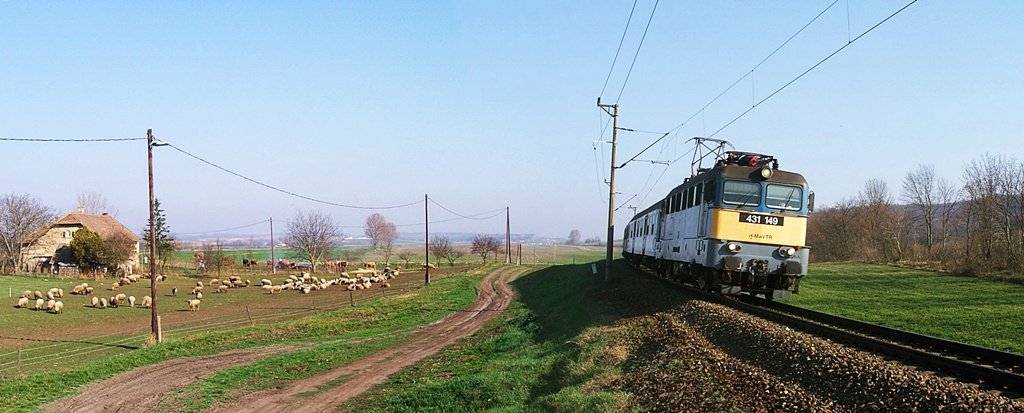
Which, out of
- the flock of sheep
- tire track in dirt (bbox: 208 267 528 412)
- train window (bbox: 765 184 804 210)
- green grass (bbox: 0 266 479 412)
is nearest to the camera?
train window (bbox: 765 184 804 210)

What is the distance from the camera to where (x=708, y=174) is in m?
17.6

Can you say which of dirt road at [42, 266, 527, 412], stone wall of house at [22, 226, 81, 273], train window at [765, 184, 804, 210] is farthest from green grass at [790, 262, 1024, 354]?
stone wall of house at [22, 226, 81, 273]

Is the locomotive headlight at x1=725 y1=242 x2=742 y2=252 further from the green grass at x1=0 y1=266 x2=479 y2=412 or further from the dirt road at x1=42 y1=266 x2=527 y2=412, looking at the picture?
the green grass at x1=0 y1=266 x2=479 y2=412

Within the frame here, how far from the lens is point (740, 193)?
16.5m

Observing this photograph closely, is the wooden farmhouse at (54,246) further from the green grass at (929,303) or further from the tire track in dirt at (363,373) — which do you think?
the green grass at (929,303)

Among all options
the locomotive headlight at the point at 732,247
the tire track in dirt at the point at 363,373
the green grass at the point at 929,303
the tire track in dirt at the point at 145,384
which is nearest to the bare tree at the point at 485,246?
the tire track in dirt at the point at 363,373

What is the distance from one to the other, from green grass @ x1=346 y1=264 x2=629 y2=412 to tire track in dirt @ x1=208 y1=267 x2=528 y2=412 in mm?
803

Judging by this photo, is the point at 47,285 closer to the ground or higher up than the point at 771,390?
closer to the ground

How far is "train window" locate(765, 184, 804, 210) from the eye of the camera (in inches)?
655

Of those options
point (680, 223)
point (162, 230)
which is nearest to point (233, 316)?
point (680, 223)

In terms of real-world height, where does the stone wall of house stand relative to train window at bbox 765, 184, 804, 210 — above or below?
below

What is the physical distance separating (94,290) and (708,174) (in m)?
50.8

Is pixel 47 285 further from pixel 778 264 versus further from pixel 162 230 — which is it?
pixel 778 264

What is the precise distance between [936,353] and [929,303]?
15940 mm
